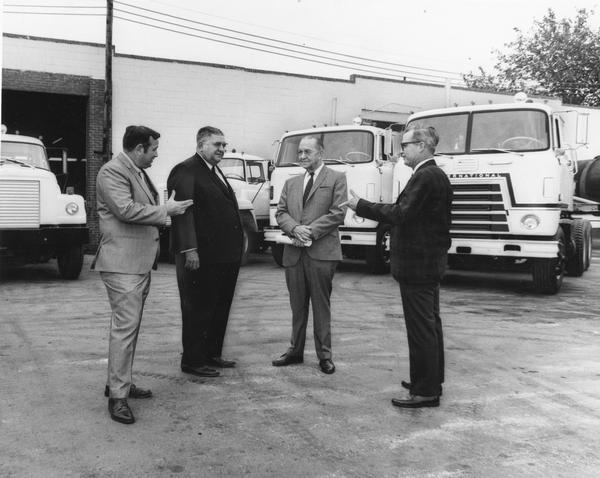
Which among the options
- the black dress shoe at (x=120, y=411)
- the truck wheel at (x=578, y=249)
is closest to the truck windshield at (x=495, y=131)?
→ the truck wheel at (x=578, y=249)

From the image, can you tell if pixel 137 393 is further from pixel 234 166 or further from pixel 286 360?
pixel 234 166

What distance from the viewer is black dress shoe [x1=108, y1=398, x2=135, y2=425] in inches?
156

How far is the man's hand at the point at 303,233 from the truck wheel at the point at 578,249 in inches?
288

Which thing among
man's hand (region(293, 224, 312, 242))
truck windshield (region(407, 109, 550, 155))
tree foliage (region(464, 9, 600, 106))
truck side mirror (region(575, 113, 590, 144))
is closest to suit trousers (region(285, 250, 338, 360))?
man's hand (region(293, 224, 312, 242))

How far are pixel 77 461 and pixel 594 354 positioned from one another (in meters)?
4.79

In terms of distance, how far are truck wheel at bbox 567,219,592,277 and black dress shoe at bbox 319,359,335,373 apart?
7224mm

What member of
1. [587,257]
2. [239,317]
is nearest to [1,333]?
[239,317]

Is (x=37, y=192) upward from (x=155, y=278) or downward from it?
upward

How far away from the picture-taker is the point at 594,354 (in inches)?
241

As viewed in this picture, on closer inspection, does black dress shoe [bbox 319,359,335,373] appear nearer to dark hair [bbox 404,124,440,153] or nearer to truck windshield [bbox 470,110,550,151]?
dark hair [bbox 404,124,440,153]

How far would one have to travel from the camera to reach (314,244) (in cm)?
532

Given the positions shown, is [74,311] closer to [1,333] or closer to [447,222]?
[1,333]

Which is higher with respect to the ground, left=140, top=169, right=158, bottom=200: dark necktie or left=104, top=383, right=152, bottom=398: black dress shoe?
left=140, top=169, right=158, bottom=200: dark necktie

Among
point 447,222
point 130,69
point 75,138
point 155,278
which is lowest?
point 155,278
